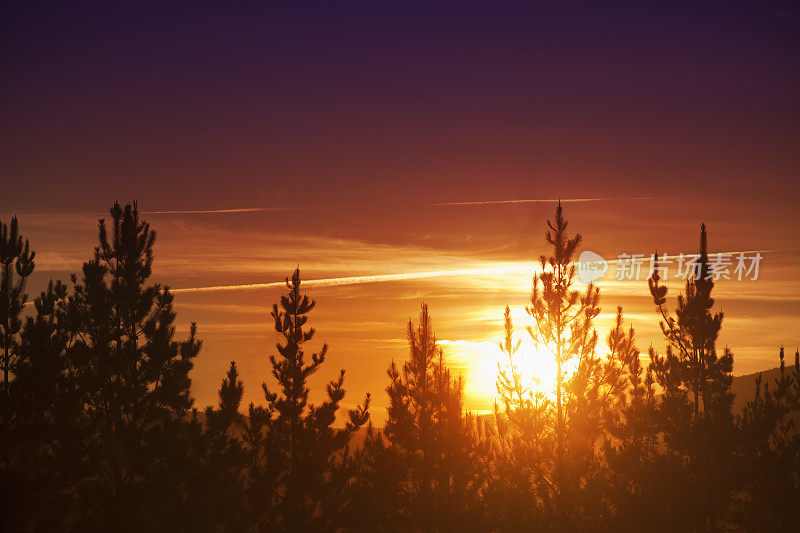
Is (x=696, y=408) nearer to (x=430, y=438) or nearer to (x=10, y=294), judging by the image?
(x=430, y=438)

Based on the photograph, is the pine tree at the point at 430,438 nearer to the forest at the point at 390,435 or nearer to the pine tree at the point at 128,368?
the forest at the point at 390,435

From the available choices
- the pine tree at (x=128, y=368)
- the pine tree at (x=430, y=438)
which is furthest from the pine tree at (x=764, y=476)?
the pine tree at (x=128, y=368)

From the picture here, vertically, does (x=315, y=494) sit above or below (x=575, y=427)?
below

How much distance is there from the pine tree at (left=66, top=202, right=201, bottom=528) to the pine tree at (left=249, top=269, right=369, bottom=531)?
10.5 meters

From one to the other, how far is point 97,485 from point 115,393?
388 centimetres

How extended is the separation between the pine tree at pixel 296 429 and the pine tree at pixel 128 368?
10.5 m

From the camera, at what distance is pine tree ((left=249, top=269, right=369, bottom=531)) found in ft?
132

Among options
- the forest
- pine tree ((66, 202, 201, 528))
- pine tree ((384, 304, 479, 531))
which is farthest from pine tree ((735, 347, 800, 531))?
pine tree ((66, 202, 201, 528))

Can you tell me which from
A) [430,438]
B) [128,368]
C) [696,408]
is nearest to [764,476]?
[696,408]

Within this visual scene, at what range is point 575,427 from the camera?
22.1m

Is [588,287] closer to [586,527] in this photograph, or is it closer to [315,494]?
[586,527]

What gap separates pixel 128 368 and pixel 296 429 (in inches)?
517

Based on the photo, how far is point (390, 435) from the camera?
3012cm

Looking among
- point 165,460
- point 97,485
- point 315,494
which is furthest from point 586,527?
point 315,494
